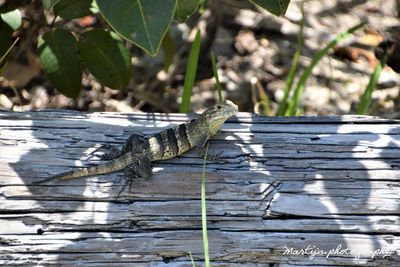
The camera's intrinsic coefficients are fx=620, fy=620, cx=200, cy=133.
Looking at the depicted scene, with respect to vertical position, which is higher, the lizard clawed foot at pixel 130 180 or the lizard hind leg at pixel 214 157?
the lizard hind leg at pixel 214 157

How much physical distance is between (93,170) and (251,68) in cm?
363

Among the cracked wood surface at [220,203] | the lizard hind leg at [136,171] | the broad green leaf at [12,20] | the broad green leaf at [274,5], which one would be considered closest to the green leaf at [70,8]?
the broad green leaf at [12,20]

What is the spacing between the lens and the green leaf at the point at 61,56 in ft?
13.9

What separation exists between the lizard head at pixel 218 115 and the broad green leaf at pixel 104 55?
0.68 meters

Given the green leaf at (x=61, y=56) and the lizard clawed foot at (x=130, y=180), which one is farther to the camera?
the green leaf at (x=61, y=56)

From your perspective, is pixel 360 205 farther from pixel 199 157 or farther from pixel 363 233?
pixel 199 157

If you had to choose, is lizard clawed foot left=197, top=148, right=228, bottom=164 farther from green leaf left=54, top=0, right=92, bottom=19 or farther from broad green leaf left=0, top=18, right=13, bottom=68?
broad green leaf left=0, top=18, right=13, bottom=68

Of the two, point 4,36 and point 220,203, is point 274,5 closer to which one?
point 220,203

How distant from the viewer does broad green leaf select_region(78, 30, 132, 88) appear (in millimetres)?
4273

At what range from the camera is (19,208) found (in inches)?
135

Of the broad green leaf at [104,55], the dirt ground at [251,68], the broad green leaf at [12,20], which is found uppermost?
the broad green leaf at [12,20]

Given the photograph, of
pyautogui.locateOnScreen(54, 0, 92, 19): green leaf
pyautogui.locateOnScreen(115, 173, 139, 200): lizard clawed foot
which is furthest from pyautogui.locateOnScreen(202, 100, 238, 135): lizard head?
pyautogui.locateOnScreen(54, 0, 92, 19): green leaf

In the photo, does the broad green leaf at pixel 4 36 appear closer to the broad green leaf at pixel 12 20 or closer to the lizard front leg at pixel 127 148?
the broad green leaf at pixel 12 20

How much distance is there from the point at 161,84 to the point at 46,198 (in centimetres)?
337
